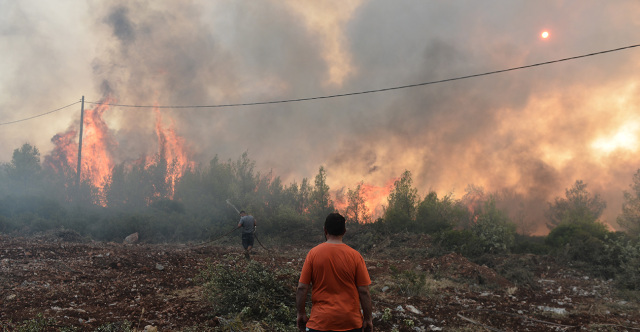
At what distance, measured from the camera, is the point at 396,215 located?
2858 cm

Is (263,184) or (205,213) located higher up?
(263,184)

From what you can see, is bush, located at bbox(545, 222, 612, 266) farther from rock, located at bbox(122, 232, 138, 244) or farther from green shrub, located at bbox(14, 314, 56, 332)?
rock, located at bbox(122, 232, 138, 244)

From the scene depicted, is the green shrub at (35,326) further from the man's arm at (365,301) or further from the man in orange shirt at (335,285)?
the man's arm at (365,301)

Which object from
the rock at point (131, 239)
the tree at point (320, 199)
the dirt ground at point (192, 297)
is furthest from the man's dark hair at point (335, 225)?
the tree at point (320, 199)

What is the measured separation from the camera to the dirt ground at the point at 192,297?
698 centimetres

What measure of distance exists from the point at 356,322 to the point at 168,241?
2375 cm

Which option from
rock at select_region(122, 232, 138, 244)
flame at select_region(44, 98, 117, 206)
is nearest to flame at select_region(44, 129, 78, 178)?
flame at select_region(44, 98, 117, 206)

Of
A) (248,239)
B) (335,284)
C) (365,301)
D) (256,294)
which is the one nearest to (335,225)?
(335,284)

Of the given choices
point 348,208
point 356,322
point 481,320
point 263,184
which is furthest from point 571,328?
point 263,184

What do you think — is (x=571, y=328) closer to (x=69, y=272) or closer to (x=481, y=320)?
(x=481, y=320)

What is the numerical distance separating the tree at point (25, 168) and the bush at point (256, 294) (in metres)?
42.8

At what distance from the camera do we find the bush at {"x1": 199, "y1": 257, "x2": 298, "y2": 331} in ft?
21.4

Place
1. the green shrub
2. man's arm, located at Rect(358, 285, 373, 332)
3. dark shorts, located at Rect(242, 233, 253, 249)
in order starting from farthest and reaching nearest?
dark shorts, located at Rect(242, 233, 253, 249) < the green shrub < man's arm, located at Rect(358, 285, 373, 332)

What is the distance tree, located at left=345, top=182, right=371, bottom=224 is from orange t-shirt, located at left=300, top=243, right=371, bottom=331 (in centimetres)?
3210
